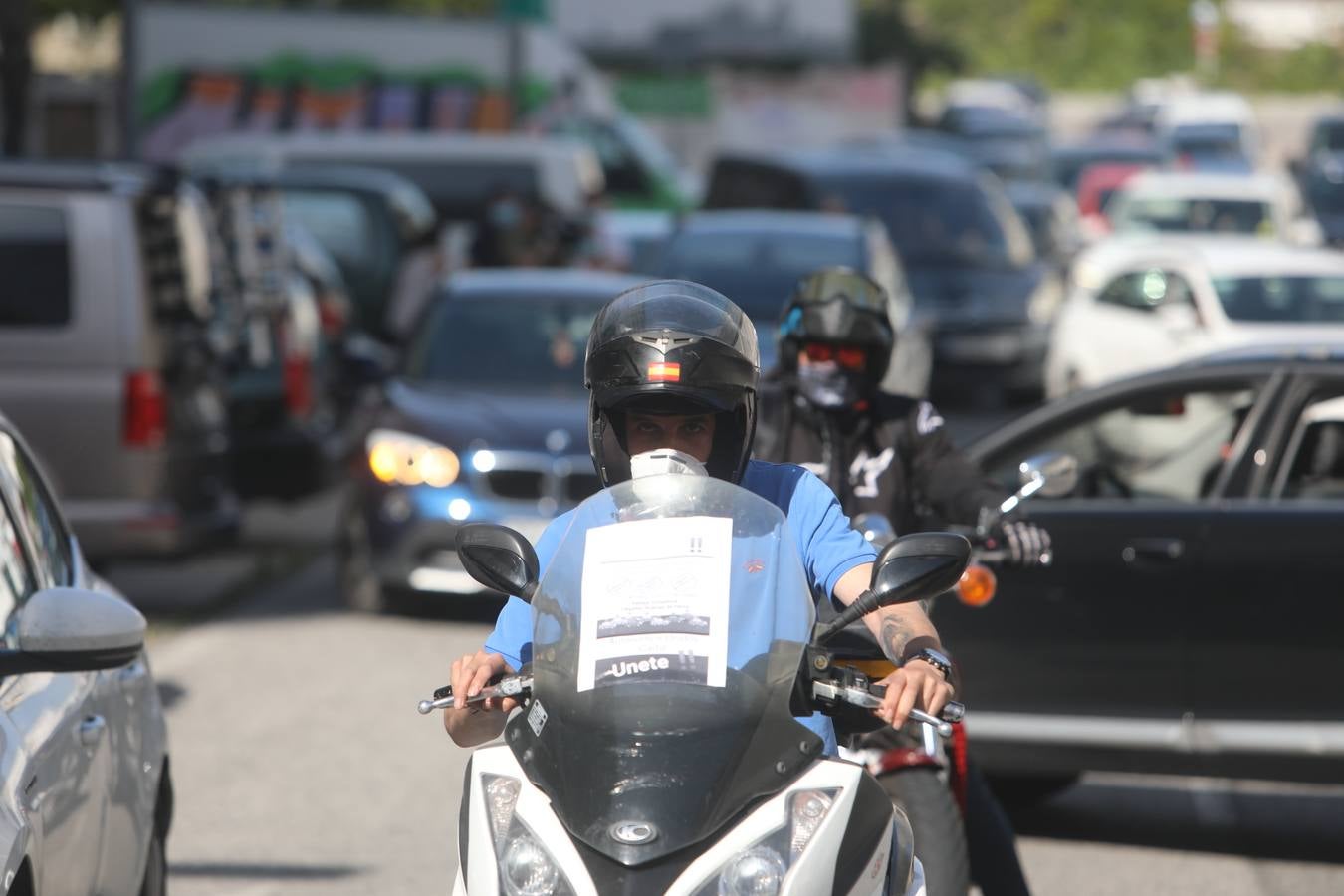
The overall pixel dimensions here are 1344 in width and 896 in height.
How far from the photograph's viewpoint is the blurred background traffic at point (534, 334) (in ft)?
24.1

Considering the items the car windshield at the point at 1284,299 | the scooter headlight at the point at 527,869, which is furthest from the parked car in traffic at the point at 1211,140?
the scooter headlight at the point at 527,869

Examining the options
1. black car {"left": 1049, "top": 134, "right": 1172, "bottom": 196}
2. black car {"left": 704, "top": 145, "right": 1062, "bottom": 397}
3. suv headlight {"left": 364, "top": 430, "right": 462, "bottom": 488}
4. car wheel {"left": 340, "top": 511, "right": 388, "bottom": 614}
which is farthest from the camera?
black car {"left": 1049, "top": 134, "right": 1172, "bottom": 196}

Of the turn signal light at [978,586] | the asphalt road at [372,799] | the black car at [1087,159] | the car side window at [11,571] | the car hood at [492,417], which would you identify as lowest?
the asphalt road at [372,799]

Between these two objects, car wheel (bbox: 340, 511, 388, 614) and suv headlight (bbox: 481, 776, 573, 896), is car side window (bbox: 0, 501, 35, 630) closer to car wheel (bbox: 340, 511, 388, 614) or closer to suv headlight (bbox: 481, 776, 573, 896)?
suv headlight (bbox: 481, 776, 573, 896)

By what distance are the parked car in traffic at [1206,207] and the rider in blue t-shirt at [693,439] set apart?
23026 mm

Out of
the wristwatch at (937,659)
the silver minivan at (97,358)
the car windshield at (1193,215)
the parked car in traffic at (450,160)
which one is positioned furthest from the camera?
the car windshield at (1193,215)

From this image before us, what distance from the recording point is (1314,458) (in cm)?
749

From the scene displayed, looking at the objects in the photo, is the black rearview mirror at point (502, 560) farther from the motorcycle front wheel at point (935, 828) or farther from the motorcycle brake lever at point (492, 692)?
the motorcycle front wheel at point (935, 828)

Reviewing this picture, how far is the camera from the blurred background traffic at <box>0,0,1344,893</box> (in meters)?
7.35

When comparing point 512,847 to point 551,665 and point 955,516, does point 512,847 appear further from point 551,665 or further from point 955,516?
point 955,516

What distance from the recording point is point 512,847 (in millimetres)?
3219

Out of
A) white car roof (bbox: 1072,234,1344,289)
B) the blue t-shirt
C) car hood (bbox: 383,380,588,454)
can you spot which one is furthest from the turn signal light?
white car roof (bbox: 1072,234,1344,289)

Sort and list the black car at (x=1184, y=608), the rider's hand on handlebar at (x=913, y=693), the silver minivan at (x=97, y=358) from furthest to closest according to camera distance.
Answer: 1. the silver minivan at (x=97, y=358)
2. the black car at (x=1184, y=608)
3. the rider's hand on handlebar at (x=913, y=693)

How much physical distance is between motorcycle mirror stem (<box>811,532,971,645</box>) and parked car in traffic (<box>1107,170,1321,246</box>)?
23392 mm
